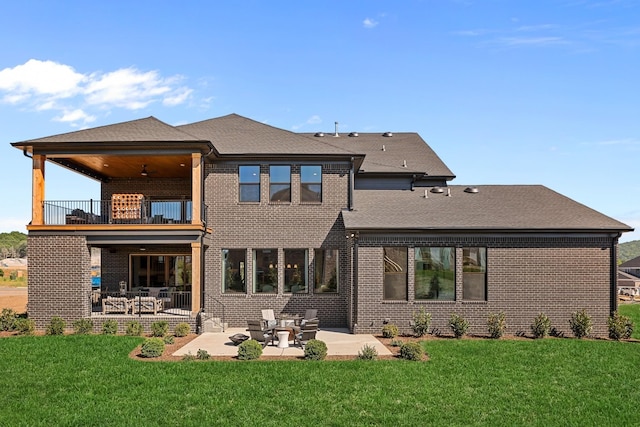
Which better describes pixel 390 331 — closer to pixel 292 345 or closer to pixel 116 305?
pixel 292 345

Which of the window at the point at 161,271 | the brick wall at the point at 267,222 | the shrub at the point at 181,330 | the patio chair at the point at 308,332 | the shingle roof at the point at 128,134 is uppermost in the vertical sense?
the shingle roof at the point at 128,134

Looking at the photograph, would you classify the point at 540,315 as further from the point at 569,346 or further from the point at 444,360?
the point at 444,360

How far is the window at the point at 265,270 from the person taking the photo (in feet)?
68.4

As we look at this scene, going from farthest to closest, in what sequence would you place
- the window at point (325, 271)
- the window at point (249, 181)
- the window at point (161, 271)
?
the window at point (161, 271)
the window at point (249, 181)
the window at point (325, 271)

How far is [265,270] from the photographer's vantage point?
20969 mm

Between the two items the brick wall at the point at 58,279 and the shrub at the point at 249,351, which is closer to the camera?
the shrub at the point at 249,351

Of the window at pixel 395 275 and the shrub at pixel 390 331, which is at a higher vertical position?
the window at pixel 395 275

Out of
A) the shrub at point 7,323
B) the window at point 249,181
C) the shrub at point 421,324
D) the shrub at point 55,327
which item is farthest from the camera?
the window at point 249,181

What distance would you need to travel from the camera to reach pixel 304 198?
69.6 ft

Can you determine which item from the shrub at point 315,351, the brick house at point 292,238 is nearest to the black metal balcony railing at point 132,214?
the brick house at point 292,238

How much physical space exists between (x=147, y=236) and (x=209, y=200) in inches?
110

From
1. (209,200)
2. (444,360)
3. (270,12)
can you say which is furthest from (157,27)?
(444,360)

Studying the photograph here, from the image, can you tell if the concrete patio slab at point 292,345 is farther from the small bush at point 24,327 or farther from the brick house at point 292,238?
the small bush at point 24,327

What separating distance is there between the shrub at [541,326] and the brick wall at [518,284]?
409 millimetres
